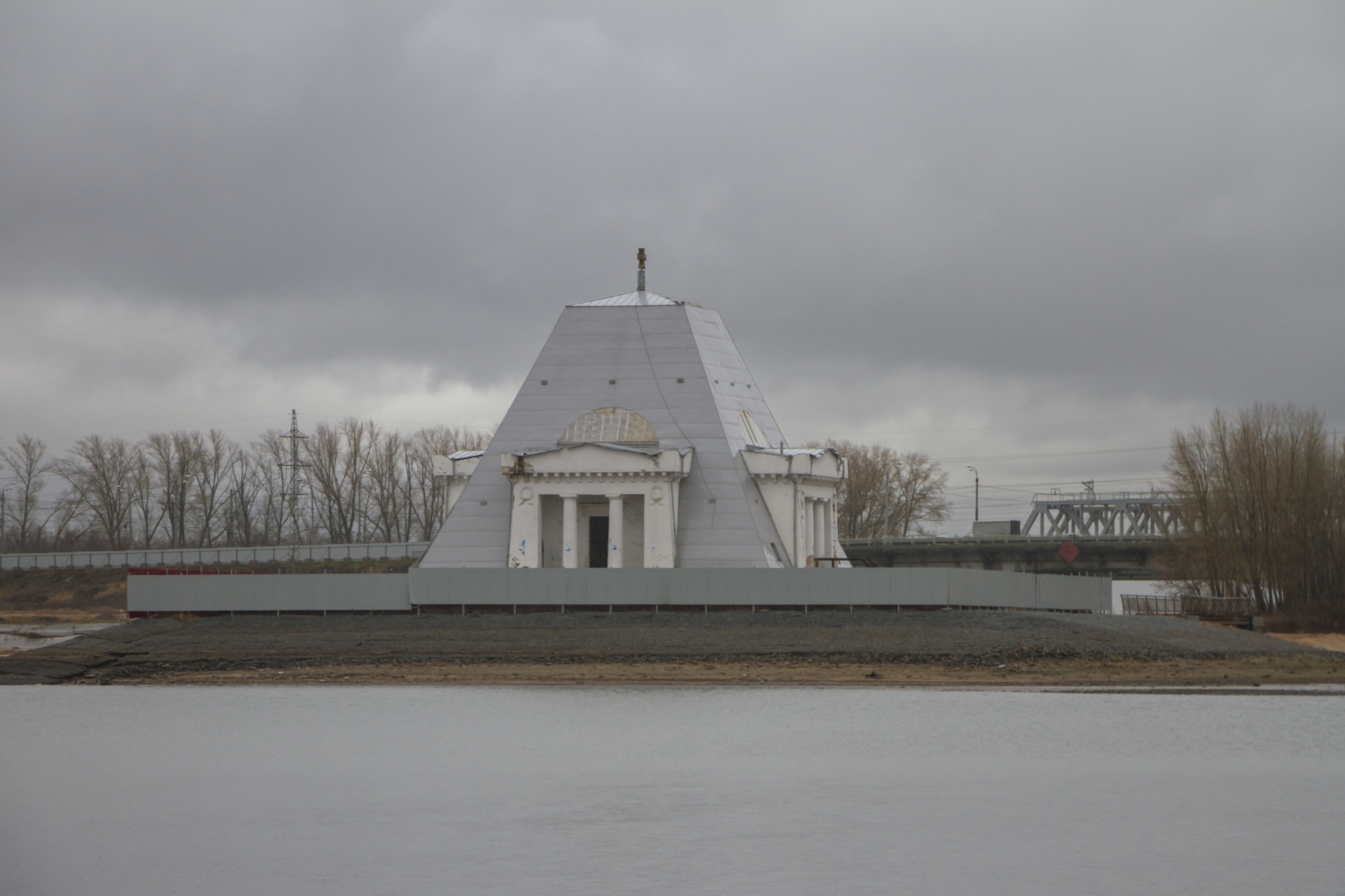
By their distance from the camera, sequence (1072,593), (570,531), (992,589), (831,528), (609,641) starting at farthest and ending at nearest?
(831,528) → (1072,593) → (570,531) → (992,589) → (609,641)

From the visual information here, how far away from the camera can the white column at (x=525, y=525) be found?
42.5 m

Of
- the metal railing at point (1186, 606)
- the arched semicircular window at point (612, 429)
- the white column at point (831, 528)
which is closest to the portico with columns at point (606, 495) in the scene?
the arched semicircular window at point (612, 429)

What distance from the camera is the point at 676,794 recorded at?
17781 mm

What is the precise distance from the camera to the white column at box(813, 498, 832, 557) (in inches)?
1844

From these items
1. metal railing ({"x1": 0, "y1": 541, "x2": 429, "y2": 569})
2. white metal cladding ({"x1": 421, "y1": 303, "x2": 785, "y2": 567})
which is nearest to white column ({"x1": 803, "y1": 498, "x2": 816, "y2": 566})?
white metal cladding ({"x1": 421, "y1": 303, "x2": 785, "y2": 567})

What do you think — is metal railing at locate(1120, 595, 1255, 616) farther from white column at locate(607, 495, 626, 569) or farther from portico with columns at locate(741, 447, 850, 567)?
white column at locate(607, 495, 626, 569)

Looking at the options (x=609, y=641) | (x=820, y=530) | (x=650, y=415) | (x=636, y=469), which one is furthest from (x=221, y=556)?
(x=609, y=641)

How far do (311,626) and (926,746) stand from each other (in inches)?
813

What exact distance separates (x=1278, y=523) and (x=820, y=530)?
841 inches

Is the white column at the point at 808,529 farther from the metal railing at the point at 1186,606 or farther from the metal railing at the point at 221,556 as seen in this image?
the metal railing at the point at 221,556

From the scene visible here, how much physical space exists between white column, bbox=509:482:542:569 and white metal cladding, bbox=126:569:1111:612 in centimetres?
371

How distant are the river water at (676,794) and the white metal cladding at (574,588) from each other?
979cm

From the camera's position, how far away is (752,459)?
143ft

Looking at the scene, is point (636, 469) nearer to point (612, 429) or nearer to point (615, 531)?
point (615, 531)
